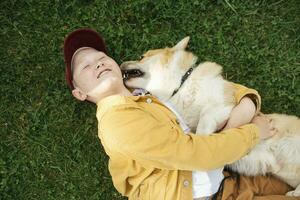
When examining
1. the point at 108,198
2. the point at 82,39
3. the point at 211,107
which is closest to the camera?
the point at 211,107

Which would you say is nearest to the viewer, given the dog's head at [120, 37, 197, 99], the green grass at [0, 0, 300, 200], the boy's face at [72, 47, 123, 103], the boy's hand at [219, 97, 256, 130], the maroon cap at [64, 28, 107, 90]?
the boy's face at [72, 47, 123, 103]

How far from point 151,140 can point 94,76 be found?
846mm

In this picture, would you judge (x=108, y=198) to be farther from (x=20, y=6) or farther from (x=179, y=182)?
(x=20, y=6)

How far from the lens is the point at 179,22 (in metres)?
5.05

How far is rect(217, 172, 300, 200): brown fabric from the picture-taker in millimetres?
3916

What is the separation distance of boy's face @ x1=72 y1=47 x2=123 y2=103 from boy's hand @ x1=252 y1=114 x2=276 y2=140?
129 centimetres

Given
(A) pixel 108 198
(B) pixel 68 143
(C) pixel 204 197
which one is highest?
(C) pixel 204 197

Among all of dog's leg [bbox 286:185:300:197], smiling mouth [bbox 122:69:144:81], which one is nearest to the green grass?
smiling mouth [bbox 122:69:144:81]

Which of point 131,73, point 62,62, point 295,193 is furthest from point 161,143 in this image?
point 62,62

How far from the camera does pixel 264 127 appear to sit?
402 centimetres

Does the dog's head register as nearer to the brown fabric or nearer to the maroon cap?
the maroon cap

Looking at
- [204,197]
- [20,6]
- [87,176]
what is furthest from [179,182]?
[20,6]

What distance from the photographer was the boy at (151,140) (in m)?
3.46

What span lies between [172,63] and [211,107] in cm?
57
